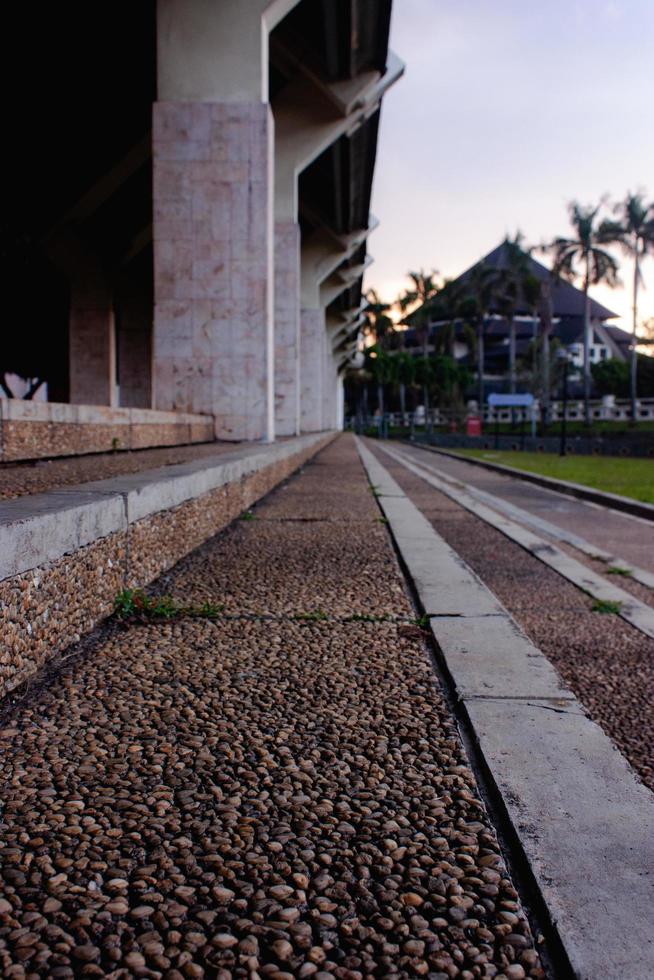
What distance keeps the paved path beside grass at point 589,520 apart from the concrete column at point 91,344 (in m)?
13.3

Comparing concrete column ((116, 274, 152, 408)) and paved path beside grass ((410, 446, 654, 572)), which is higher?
concrete column ((116, 274, 152, 408))

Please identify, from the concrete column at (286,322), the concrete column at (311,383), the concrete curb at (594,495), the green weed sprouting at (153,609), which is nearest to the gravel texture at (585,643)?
the green weed sprouting at (153,609)

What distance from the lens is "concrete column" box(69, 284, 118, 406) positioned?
24.7 meters

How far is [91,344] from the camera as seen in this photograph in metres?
25.1

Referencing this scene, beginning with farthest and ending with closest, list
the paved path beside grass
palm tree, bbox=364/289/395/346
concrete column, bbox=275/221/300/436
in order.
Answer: palm tree, bbox=364/289/395/346 < concrete column, bbox=275/221/300/436 < the paved path beside grass

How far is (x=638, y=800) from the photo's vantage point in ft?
5.73

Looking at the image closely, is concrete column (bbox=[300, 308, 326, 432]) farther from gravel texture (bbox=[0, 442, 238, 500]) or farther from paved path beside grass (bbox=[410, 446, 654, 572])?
gravel texture (bbox=[0, 442, 238, 500])

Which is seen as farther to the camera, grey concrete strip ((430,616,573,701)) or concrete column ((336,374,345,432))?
concrete column ((336,374,345,432))

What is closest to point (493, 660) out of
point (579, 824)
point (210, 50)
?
point (579, 824)

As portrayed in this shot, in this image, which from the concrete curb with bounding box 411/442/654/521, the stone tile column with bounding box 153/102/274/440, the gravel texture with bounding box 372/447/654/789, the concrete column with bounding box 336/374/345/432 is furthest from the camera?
the concrete column with bounding box 336/374/345/432

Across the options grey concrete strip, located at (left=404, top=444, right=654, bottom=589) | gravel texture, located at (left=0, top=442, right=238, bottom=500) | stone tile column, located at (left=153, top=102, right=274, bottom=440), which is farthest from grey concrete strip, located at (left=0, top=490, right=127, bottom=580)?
stone tile column, located at (left=153, top=102, right=274, bottom=440)

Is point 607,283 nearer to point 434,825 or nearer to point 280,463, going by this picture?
point 280,463

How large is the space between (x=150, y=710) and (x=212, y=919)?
3.22 feet

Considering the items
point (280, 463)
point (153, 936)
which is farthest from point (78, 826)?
point (280, 463)
